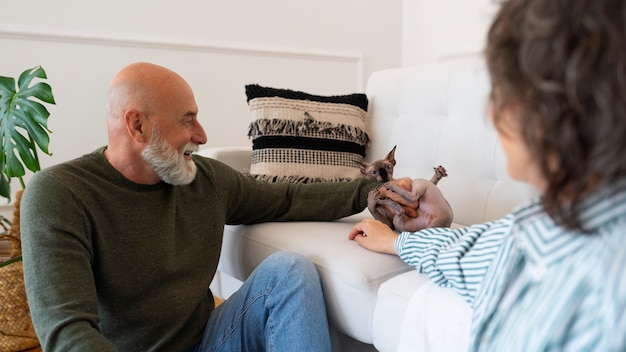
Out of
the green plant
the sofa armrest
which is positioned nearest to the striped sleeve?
the sofa armrest

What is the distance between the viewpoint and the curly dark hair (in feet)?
1.49

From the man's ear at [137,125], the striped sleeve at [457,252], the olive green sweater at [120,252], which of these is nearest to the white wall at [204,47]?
the olive green sweater at [120,252]

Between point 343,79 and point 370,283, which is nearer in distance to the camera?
point 370,283

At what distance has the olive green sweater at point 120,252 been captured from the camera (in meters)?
0.93

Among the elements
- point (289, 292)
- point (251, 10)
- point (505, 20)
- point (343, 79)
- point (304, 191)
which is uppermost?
point (251, 10)

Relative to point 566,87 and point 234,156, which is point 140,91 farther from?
point 566,87

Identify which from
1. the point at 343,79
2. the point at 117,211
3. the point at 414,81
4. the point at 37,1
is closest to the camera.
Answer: the point at 117,211

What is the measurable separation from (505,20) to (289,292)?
78 cm

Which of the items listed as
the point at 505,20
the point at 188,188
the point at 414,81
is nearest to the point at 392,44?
the point at 414,81

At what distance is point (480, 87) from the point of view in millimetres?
1664

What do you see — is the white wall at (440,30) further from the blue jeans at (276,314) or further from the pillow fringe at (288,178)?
the blue jeans at (276,314)

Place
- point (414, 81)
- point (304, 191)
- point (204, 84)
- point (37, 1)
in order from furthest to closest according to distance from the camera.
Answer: point (204, 84)
point (37, 1)
point (414, 81)
point (304, 191)

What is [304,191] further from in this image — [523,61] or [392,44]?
[392,44]

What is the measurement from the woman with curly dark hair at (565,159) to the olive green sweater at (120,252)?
2.34ft
